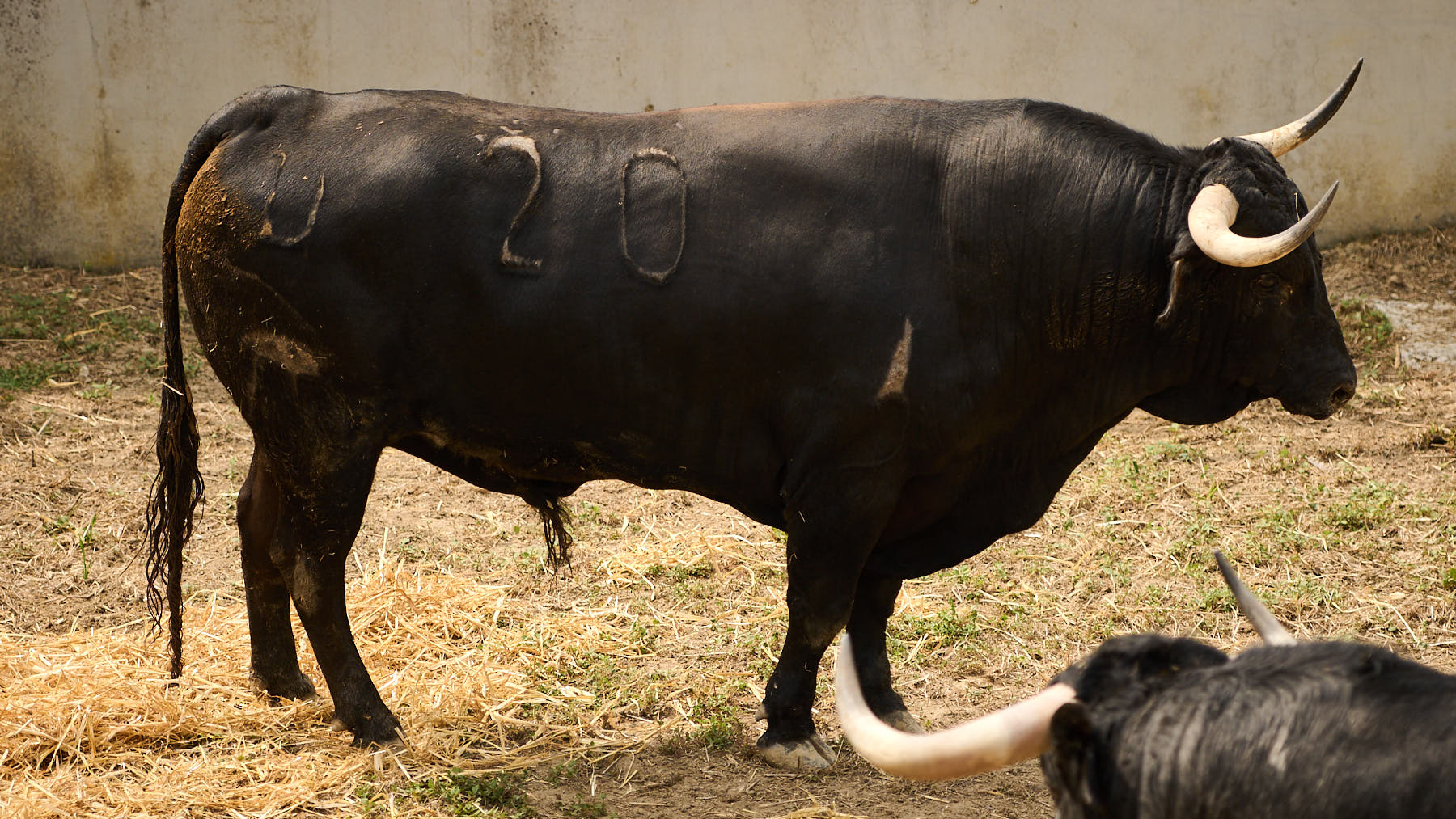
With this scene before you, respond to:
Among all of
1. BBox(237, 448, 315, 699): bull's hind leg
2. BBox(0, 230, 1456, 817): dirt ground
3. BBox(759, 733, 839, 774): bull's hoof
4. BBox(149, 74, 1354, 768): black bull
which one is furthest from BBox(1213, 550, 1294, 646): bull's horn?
BBox(237, 448, 315, 699): bull's hind leg

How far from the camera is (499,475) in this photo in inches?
167

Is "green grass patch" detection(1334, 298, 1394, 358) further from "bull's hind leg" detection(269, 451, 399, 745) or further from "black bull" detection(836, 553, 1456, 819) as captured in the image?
"black bull" detection(836, 553, 1456, 819)

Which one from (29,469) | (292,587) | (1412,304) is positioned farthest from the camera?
(1412,304)

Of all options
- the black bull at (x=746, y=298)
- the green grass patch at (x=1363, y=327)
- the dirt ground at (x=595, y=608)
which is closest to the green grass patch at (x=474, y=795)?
the dirt ground at (x=595, y=608)

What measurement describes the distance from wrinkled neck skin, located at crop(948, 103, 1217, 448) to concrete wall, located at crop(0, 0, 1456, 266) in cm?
544

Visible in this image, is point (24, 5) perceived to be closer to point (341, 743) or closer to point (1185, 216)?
point (341, 743)

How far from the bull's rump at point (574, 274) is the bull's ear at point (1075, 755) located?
1.71 meters

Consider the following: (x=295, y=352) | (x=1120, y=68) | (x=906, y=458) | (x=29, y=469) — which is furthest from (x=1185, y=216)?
(x=1120, y=68)

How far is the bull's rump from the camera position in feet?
12.5

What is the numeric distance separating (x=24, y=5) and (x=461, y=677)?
6.66 m

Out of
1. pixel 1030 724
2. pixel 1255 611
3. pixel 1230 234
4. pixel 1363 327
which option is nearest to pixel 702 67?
pixel 1363 327

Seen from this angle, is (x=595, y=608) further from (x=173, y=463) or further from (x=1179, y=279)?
(x=1179, y=279)

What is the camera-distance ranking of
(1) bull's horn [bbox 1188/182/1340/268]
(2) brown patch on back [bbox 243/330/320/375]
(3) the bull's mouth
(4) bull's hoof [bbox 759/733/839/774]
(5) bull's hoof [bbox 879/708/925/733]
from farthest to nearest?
(5) bull's hoof [bbox 879/708/925/733] < (4) bull's hoof [bbox 759/733/839/774] < (3) the bull's mouth < (2) brown patch on back [bbox 243/330/320/375] < (1) bull's horn [bbox 1188/182/1340/268]

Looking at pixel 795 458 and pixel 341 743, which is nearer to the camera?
pixel 795 458
